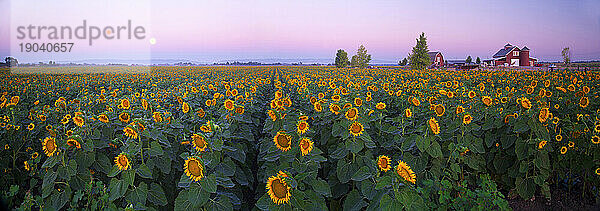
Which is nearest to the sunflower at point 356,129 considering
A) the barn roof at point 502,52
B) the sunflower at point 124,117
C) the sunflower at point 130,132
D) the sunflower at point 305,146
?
the sunflower at point 305,146

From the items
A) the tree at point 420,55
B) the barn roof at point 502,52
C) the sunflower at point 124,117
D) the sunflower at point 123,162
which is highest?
the barn roof at point 502,52

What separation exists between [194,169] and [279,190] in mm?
683

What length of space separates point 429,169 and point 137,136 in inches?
123

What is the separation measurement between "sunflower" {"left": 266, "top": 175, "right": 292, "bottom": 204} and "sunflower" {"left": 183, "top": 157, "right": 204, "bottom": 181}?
1.80 feet

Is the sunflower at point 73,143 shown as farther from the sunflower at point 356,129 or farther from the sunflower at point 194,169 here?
the sunflower at point 356,129

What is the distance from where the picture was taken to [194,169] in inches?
104

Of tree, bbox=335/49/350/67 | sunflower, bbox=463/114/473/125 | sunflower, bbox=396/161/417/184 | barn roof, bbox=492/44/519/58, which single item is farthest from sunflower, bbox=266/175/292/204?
tree, bbox=335/49/350/67

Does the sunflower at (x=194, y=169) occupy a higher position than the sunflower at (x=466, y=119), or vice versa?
the sunflower at (x=466, y=119)

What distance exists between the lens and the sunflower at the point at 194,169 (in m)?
2.63

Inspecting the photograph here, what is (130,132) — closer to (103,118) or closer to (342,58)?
(103,118)

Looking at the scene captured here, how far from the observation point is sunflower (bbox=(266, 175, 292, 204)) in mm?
2466

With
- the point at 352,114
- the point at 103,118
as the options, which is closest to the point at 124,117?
the point at 103,118

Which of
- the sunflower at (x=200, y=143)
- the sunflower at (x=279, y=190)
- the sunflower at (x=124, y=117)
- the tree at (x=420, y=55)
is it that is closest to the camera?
the sunflower at (x=279, y=190)

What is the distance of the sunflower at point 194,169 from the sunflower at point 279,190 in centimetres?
55
